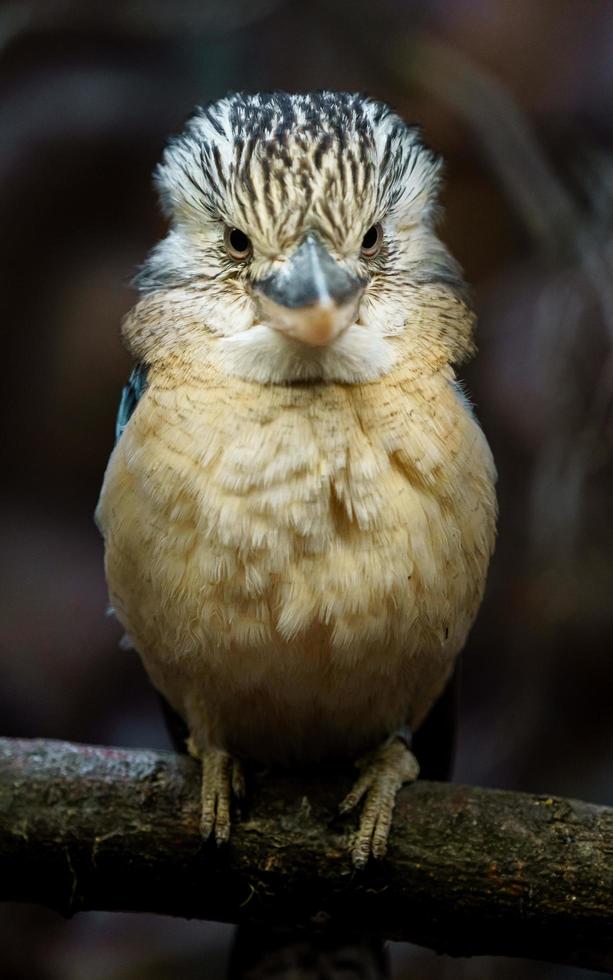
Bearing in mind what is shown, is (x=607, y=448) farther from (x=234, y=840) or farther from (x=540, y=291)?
(x=234, y=840)

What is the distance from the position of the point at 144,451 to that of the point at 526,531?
1.59 m

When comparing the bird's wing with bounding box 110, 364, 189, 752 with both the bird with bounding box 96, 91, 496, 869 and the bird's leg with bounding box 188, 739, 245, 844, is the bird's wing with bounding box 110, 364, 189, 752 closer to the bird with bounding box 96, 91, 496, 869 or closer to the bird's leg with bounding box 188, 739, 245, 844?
the bird with bounding box 96, 91, 496, 869

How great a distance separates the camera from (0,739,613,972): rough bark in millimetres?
1902

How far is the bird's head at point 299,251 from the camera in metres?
1.81

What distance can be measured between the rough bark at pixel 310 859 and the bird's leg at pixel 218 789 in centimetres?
2

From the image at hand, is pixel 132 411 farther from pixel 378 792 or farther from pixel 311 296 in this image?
pixel 378 792

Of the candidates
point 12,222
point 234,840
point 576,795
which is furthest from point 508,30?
point 234,840

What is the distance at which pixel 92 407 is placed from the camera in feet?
11.5

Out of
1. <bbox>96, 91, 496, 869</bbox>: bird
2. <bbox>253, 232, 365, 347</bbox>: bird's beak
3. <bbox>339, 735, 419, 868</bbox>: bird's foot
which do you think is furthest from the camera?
<bbox>339, 735, 419, 868</bbox>: bird's foot

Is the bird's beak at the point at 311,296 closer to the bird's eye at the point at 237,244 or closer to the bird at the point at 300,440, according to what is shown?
the bird at the point at 300,440

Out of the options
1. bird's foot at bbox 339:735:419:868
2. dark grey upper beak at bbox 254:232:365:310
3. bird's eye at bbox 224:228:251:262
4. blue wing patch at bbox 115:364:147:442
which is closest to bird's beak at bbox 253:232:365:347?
dark grey upper beak at bbox 254:232:365:310

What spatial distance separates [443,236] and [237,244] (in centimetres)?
175

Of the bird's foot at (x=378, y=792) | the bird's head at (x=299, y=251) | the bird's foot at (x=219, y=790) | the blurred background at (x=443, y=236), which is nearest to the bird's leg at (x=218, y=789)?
the bird's foot at (x=219, y=790)

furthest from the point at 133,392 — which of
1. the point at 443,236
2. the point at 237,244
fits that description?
the point at 443,236
